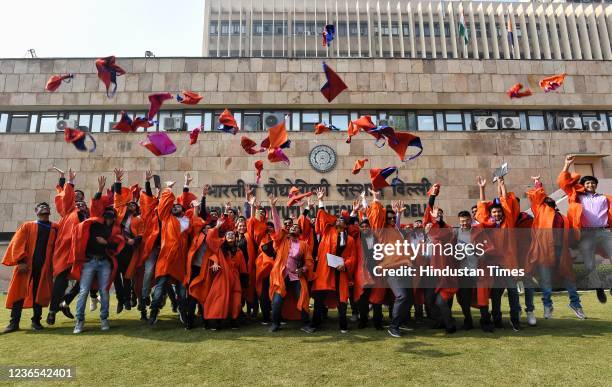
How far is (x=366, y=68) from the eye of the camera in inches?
713

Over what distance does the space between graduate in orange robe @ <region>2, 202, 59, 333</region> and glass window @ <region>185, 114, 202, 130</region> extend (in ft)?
37.1

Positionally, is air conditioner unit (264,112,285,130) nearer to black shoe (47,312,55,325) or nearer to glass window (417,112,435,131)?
glass window (417,112,435,131)

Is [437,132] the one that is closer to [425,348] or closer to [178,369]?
[425,348]

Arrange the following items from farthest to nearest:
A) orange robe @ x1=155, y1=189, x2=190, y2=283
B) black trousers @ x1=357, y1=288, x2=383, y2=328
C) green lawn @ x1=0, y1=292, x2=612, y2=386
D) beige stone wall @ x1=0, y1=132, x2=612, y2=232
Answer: beige stone wall @ x1=0, y1=132, x2=612, y2=232
orange robe @ x1=155, y1=189, x2=190, y2=283
black trousers @ x1=357, y1=288, x2=383, y2=328
green lawn @ x1=0, y1=292, x2=612, y2=386

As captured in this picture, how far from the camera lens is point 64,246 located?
6559 mm

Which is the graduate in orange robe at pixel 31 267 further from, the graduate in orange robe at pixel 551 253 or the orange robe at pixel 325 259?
the graduate in orange robe at pixel 551 253

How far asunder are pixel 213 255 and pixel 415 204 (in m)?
11.8

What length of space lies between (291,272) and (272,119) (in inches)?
474

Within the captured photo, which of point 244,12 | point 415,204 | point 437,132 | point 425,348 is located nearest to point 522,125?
point 437,132

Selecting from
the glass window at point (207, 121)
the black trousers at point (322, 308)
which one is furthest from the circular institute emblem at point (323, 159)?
the black trousers at point (322, 308)

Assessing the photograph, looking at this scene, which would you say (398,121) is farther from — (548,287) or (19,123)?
(19,123)

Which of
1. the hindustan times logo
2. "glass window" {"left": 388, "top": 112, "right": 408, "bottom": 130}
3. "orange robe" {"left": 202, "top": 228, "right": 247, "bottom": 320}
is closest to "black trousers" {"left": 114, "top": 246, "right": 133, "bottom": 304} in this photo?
"orange robe" {"left": 202, "top": 228, "right": 247, "bottom": 320}

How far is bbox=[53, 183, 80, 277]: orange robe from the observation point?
648 centimetres

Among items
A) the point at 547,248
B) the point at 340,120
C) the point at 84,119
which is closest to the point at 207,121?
the point at 84,119
